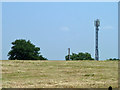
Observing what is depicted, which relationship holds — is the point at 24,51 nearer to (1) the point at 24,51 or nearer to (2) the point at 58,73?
(1) the point at 24,51

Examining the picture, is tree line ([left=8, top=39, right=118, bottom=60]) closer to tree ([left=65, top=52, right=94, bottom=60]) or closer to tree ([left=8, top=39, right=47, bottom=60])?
tree ([left=8, top=39, right=47, bottom=60])

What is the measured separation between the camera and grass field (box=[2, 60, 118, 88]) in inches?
367

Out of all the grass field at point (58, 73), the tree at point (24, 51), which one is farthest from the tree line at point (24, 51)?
the grass field at point (58, 73)

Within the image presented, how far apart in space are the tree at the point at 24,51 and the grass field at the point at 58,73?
1056 centimetres

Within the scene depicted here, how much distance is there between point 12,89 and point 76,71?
4863 millimetres

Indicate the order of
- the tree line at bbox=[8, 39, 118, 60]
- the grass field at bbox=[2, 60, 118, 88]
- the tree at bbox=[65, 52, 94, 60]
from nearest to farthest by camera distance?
the grass field at bbox=[2, 60, 118, 88] < the tree line at bbox=[8, 39, 118, 60] < the tree at bbox=[65, 52, 94, 60]

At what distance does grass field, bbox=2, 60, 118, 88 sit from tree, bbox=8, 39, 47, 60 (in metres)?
10.6

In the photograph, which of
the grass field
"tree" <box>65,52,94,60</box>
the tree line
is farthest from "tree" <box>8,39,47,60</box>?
the grass field

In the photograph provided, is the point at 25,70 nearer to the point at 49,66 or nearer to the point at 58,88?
the point at 49,66

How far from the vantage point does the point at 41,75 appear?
1100 cm

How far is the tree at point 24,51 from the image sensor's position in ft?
80.8

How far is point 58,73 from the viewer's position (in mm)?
11492

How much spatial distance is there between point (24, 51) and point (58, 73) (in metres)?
14.4

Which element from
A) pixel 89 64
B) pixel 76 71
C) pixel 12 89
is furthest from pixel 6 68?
pixel 12 89
